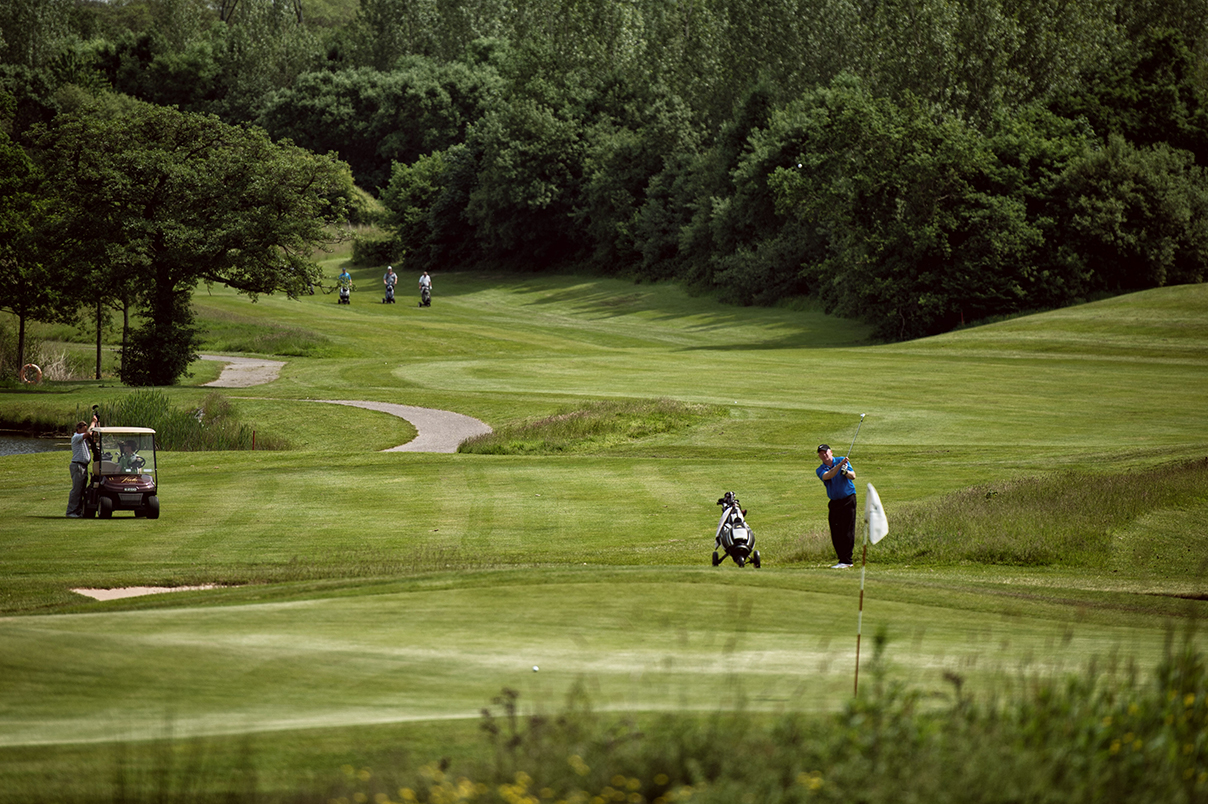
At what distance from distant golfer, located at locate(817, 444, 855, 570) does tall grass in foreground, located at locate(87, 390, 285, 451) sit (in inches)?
924

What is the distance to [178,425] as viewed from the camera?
1475 inches

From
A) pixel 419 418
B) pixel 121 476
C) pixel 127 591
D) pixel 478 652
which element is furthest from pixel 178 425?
pixel 478 652

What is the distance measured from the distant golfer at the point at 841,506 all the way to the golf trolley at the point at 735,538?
1645 millimetres

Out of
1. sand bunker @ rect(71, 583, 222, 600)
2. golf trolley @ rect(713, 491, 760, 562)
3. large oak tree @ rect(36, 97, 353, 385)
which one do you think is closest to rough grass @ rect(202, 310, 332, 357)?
large oak tree @ rect(36, 97, 353, 385)

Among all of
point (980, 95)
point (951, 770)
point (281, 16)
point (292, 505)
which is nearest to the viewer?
point (951, 770)

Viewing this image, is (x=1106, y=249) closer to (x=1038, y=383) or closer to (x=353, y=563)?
(x=1038, y=383)

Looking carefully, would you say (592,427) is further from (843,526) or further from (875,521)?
(875,521)

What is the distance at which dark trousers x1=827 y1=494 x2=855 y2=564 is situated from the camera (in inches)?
761

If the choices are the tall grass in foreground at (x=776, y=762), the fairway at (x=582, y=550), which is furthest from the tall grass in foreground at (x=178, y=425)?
the tall grass in foreground at (x=776, y=762)

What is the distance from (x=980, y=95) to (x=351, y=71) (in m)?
71.0

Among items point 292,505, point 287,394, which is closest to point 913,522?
A: point 292,505

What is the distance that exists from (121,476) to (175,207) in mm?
24253

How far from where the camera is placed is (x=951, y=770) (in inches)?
240

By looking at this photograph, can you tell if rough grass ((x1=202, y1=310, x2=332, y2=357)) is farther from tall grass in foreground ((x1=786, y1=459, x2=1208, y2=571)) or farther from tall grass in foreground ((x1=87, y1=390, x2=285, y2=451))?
tall grass in foreground ((x1=786, y1=459, x2=1208, y2=571))
